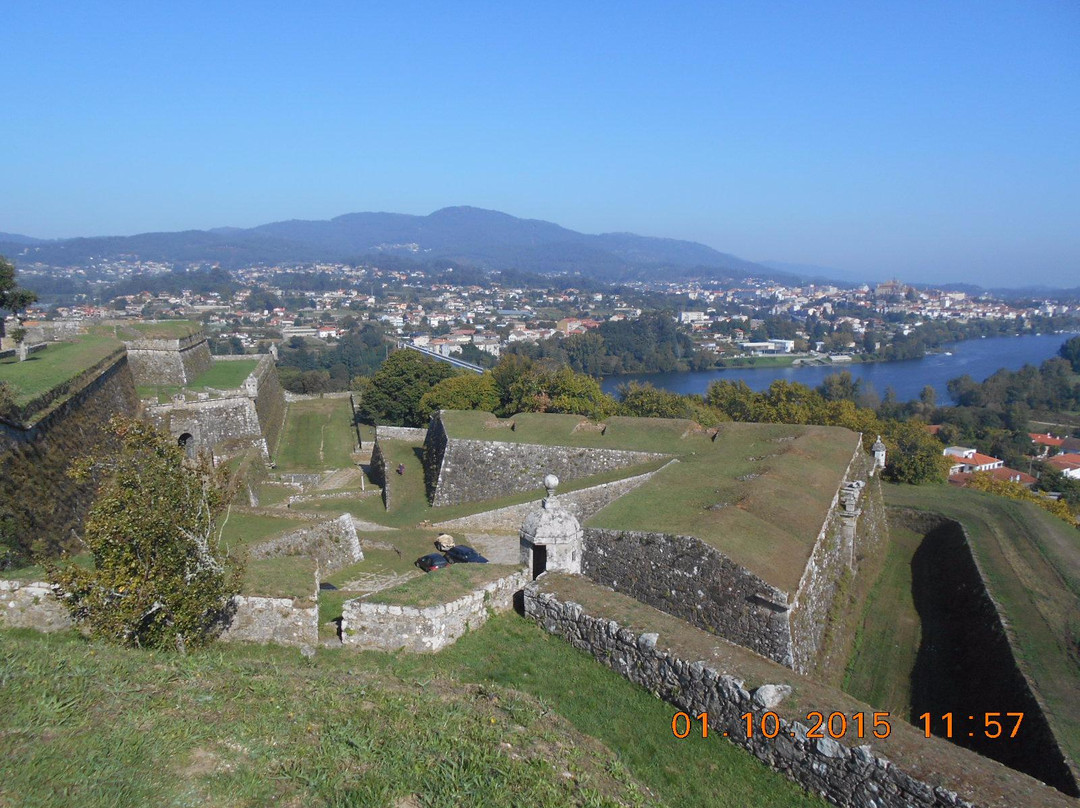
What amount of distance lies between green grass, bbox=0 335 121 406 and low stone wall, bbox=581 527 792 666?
42.0 feet

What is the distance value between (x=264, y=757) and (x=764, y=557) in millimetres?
9247

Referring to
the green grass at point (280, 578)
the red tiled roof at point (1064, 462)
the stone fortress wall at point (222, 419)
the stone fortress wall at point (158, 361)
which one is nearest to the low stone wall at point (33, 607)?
the green grass at point (280, 578)

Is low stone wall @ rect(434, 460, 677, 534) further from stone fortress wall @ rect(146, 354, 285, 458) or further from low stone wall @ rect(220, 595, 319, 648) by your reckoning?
stone fortress wall @ rect(146, 354, 285, 458)

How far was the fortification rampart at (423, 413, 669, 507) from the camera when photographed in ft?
70.0

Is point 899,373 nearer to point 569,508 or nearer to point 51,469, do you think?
point 569,508

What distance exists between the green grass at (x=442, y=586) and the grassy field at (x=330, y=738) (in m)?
1.02

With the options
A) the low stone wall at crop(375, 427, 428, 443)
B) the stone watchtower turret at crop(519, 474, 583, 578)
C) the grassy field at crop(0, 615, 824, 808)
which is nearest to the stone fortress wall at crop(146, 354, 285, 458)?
the low stone wall at crop(375, 427, 428, 443)

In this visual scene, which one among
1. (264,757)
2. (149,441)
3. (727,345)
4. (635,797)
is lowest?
(727,345)

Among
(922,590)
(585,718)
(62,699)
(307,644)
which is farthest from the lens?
(922,590)

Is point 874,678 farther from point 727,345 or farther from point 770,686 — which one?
point 727,345

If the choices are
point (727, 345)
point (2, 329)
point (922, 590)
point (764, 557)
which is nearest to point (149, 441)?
point (764, 557)

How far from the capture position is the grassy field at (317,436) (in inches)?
1283

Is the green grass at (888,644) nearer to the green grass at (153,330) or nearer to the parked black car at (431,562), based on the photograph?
the parked black car at (431,562)

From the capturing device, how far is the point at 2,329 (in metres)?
26.4
